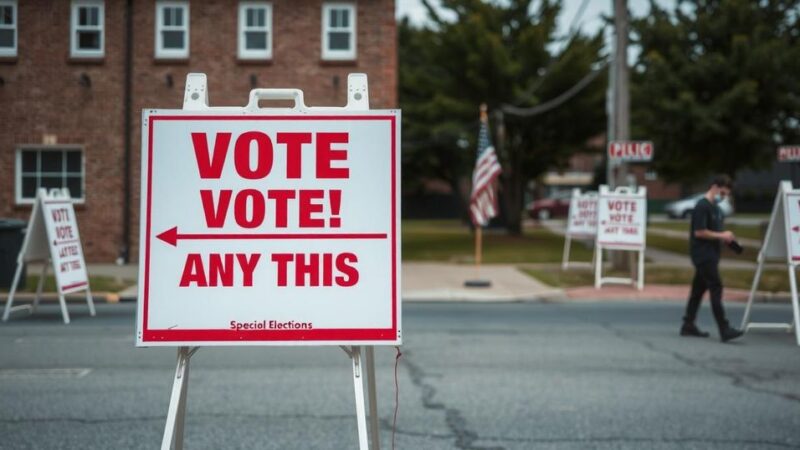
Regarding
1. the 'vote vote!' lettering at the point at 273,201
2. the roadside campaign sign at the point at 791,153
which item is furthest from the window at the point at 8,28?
the roadside campaign sign at the point at 791,153

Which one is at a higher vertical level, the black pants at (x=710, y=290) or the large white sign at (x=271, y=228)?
the large white sign at (x=271, y=228)

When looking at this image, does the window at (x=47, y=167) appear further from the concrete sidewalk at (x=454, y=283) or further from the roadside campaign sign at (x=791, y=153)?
the roadside campaign sign at (x=791, y=153)

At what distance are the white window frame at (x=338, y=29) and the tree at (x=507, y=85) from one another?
33.6 ft

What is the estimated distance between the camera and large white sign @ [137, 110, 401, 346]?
10.7 feet

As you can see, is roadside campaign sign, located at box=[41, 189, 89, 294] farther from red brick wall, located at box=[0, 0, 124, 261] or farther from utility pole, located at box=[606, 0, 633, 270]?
utility pole, located at box=[606, 0, 633, 270]

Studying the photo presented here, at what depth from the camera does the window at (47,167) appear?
4.88 m

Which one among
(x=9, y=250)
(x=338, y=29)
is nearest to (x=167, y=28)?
(x=9, y=250)

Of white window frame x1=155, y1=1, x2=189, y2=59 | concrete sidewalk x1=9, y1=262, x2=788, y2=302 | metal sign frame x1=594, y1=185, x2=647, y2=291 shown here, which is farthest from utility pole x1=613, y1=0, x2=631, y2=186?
white window frame x1=155, y1=1, x2=189, y2=59

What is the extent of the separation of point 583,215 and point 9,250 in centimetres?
→ 1212

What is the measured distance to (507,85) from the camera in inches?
1150

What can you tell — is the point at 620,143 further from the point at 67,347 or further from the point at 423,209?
the point at 423,209

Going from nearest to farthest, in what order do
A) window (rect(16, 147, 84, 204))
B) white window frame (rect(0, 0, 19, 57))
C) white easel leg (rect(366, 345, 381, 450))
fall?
white easel leg (rect(366, 345, 381, 450))
white window frame (rect(0, 0, 19, 57))
window (rect(16, 147, 84, 204))

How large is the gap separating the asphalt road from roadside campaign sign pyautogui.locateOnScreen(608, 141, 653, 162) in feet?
20.9

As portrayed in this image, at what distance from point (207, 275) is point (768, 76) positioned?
1995 cm
